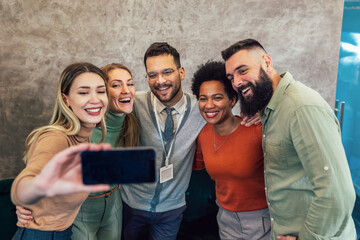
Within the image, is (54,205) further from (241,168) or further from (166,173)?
(241,168)

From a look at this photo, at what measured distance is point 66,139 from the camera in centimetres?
113

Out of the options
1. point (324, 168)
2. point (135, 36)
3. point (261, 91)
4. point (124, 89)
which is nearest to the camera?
point (324, 168)

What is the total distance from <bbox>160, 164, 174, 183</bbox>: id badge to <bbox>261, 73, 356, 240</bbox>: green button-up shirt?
658 millimetres

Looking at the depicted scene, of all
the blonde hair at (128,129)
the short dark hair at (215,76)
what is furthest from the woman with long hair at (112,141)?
the short dark hair at (215,76)

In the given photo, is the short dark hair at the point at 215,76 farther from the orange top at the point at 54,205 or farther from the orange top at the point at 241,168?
the orange top at the point at 54,205

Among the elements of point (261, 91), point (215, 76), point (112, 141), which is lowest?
point (112, 141)

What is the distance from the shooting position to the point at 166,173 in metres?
1.77

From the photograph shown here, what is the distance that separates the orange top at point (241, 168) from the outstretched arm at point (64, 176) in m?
1.03

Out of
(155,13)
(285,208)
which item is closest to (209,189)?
(285,208)

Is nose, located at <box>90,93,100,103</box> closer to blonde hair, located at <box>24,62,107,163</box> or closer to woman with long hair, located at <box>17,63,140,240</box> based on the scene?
blonde hair, located at <box>24,62,107,163</box>

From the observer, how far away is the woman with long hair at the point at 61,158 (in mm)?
707

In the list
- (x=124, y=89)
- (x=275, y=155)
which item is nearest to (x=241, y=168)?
(x=275, y=155)

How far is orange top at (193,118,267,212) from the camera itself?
1.56m

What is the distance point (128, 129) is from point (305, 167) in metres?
1.09
